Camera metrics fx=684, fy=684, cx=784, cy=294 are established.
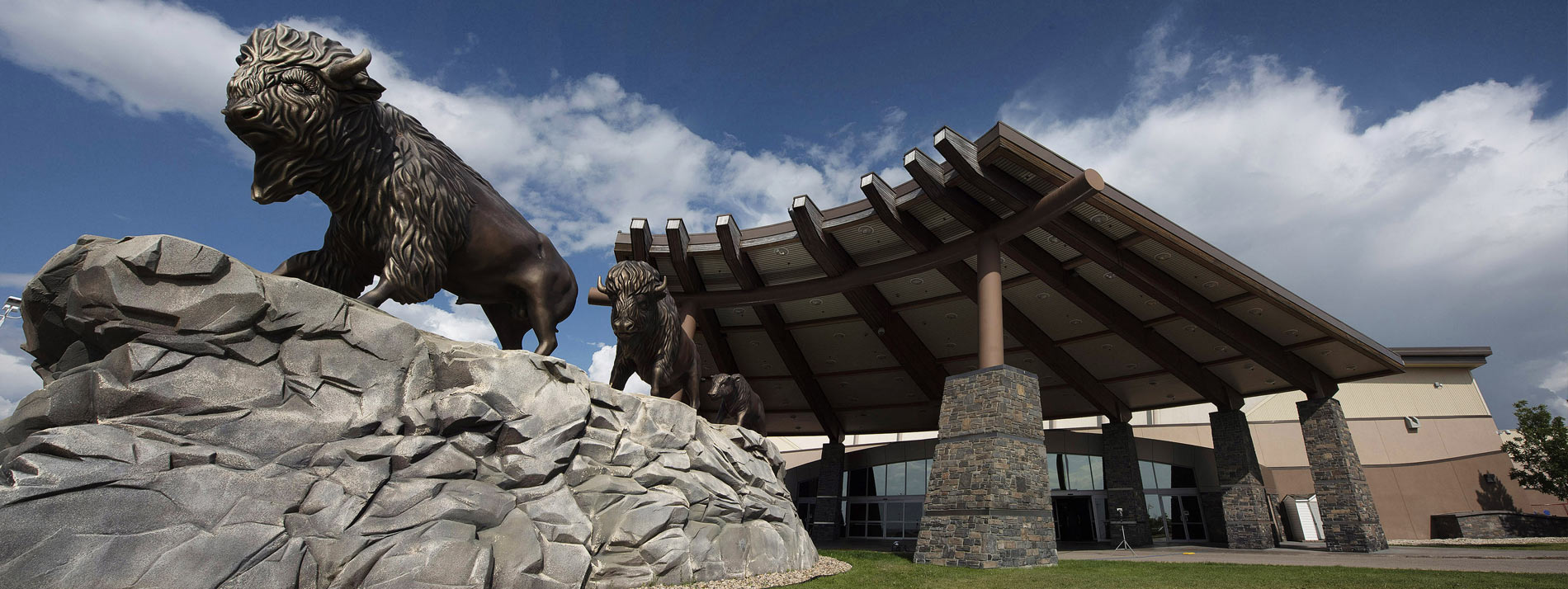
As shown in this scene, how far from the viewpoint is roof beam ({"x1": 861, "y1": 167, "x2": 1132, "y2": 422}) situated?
1432 centimetres

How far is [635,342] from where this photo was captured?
31.4ft

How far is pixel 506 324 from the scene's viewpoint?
25.7 feet

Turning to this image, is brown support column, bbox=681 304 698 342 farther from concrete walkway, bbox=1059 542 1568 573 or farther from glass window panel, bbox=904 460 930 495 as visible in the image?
concrete walkway, bbox=1059 542 1568 573

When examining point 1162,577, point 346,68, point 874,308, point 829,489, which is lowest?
point 1162,577

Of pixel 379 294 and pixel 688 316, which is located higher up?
pixel 688 316

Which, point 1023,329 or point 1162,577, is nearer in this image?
point 1162,577

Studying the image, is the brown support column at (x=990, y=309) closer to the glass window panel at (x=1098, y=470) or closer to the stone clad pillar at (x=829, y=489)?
the glass window panel at (x=1098, y=470)

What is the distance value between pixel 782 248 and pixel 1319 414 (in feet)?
47.8

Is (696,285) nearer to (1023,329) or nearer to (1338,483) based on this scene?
(1023,329)

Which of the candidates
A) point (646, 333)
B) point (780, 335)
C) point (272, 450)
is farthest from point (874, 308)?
point (272, 450)

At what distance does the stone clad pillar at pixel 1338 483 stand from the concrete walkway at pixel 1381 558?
1.75ft

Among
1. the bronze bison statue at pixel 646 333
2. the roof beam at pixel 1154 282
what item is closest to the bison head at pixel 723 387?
the bronze bison statue at pixel 646 333

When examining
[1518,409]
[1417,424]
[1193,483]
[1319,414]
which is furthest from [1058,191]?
[1518,409]

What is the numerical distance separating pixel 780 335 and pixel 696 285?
385 centimetres
